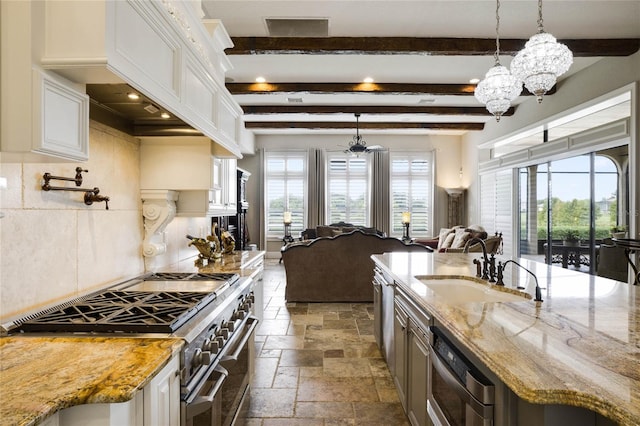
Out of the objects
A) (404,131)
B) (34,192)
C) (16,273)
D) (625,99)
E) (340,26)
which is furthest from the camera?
(404,131)

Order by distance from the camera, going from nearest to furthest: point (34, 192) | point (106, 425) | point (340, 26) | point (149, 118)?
1. point (106, 425)
2. point (34, 192)
3. point (149, 118)
4. point (340, 26)

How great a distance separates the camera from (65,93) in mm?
1245

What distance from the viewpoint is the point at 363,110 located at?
7008 millimetres

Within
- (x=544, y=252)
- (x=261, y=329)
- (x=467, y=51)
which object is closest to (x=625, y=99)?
(x=467, y=51)

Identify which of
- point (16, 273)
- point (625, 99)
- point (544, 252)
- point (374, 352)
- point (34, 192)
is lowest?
point (374, 352)

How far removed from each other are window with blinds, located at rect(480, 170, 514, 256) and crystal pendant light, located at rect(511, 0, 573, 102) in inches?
202

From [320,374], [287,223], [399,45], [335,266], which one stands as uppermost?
[399,45]

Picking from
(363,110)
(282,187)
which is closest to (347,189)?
(282,187)

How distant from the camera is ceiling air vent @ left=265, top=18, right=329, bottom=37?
369 cm

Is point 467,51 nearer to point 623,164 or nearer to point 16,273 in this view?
point 623,164

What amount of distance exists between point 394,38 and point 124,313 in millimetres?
3780

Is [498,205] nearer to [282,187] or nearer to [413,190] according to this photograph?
[413,190]

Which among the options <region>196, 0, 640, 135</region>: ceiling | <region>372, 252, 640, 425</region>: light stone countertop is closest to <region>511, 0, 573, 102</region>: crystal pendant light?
<region>196, 0, 640, 135</region>: ceiling

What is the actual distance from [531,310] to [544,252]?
5.83 metres
